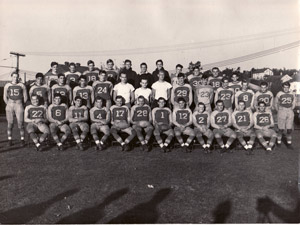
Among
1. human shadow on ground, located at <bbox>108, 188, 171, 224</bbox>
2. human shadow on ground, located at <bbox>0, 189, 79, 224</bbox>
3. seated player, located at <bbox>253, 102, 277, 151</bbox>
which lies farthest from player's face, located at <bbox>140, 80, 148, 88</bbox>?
human shadow on ground, located at <bbox>0, 189, 79, 224</bbox>

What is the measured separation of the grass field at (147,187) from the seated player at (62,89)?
1873 mm

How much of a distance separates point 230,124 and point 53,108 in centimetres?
464

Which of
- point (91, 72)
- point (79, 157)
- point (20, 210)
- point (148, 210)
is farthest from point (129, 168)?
point (91, 72)

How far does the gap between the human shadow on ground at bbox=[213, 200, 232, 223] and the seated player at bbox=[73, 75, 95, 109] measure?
5.16m

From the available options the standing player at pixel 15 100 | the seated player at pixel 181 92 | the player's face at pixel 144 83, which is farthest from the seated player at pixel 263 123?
the standing player at pixel 15 100

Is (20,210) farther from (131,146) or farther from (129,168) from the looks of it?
(131,146)

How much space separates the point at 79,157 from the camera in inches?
274

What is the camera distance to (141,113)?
8.18 metres

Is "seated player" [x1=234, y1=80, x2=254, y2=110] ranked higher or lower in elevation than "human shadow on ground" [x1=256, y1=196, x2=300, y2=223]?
higher

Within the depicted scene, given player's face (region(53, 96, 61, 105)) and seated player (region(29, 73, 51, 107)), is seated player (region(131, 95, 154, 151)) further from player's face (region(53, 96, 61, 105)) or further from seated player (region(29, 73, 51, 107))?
seated player (region(29, 73, 51, 107))

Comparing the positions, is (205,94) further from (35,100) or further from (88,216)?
(88,216)

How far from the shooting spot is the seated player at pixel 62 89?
8.57 m

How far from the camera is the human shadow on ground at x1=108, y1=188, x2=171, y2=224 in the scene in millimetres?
4191

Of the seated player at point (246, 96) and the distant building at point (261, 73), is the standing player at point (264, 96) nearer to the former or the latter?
the seated player at point (246, 96)
